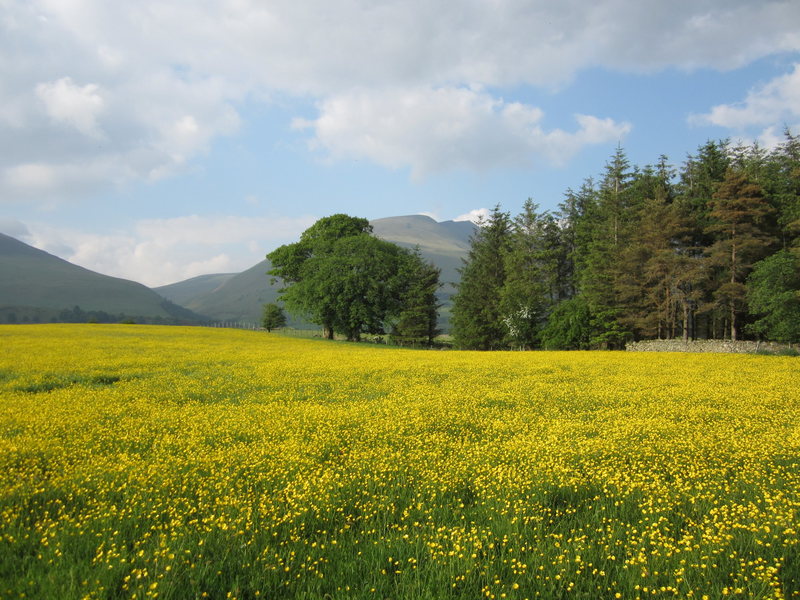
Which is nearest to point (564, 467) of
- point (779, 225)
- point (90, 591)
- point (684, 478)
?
point (684, 478)

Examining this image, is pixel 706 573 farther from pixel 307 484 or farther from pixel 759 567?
pixel 307 484

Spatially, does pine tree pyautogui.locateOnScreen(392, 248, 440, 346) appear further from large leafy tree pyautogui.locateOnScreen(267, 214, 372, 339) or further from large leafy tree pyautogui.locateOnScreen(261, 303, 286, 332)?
large leafy tree pyautogui.locateOnScreen(261, 303, 286, 332)

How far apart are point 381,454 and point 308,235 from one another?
5075cm

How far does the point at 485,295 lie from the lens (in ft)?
193

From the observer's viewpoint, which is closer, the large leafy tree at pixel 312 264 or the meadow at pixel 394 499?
the meadow at pixel 394 499

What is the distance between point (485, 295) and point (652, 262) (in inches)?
879

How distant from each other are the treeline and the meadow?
31.3m

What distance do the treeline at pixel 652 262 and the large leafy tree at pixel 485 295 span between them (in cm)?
15

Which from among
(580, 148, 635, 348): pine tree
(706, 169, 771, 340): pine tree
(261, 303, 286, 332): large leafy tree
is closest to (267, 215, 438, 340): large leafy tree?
(580, 148, 635, 348): pine tree

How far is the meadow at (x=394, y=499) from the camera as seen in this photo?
3652mm

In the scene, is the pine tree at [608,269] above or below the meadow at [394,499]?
above

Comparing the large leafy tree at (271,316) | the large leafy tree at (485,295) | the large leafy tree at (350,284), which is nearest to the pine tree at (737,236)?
the large leafy tree at (485,295)

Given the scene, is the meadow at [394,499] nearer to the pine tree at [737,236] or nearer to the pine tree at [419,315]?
the pine tree at [737,236]

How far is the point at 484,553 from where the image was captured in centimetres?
402
